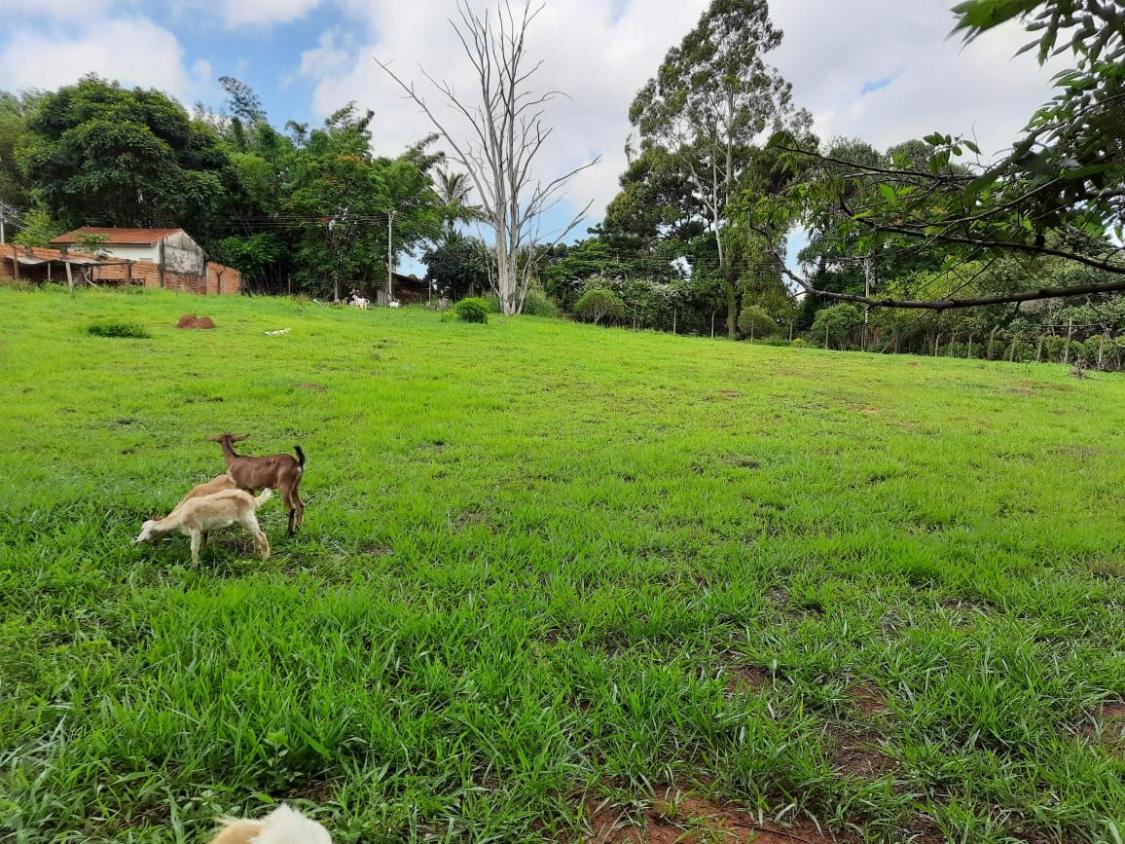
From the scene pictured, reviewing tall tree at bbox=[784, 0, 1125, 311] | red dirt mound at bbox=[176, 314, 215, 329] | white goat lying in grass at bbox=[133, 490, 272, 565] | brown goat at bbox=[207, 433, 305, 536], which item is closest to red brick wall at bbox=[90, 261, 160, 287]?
red dirt mound at bbox=[176, 314, 215, 329]

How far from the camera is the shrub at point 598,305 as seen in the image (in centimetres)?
2539

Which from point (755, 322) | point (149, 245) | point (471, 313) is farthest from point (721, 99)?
point (149, 245)

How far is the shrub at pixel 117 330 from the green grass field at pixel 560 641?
519 centimetres

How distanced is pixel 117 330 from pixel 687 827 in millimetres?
10974

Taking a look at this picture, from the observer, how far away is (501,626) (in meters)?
1.91

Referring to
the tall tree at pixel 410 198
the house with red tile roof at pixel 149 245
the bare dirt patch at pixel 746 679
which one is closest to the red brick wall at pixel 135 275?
the house with red tile roof at pixel 149 245

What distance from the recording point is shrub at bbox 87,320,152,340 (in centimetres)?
884

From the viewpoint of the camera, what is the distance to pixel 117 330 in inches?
349

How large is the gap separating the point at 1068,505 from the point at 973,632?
2241 mm

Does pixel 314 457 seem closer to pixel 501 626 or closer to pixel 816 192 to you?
pixel 501 626

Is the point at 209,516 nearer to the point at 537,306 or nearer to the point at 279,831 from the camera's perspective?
the point at 279,831

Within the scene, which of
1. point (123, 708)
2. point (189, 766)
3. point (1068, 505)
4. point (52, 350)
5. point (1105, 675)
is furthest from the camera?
point (52, 350)

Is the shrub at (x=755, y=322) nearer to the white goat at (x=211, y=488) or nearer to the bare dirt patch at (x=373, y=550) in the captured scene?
the bare dirt patch at (x=373, y=550)

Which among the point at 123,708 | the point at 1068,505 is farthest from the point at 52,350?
the point at 1068,505
